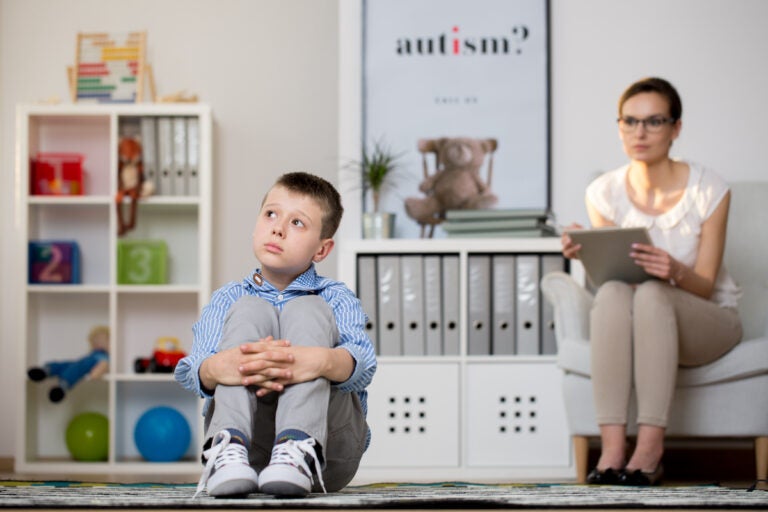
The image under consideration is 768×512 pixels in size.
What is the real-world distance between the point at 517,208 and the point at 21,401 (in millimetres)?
1872

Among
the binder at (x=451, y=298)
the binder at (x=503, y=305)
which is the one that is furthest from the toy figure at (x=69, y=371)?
the binder at (x=503, y=305)

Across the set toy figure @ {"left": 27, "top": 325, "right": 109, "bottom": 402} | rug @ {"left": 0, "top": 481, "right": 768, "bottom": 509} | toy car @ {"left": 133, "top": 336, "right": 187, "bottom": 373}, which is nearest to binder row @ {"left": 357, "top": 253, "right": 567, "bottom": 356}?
toy car @ {"left": 133, "top": 336, "right": 187, "bottom": 373}

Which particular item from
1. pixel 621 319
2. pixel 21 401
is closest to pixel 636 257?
pixel 621 319

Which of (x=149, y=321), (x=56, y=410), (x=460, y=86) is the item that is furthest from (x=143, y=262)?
(x=460, y=86)

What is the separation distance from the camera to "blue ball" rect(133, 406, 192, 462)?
3.78 m

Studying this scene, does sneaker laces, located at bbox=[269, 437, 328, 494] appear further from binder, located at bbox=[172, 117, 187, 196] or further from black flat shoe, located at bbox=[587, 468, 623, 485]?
binder, located at bbox=[172, 117, 187, 196]

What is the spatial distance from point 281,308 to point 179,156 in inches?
84.8

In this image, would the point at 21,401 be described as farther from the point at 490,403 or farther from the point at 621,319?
the point at 621,319

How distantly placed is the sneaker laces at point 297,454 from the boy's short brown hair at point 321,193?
451 millimetres

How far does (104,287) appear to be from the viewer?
3.85m

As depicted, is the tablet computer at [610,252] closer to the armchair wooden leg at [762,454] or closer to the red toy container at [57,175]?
the armchair wooden leg at [762,454]

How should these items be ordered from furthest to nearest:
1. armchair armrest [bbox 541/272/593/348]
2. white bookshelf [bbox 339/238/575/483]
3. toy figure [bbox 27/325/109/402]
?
toy figure [bbox 27/325/109/402] < white bookshelf [bbox 339/238/575/483] < armchair armrest [bbox 541/272/593/348]

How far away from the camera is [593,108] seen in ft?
12.3

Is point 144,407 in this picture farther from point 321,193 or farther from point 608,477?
point 321,193
